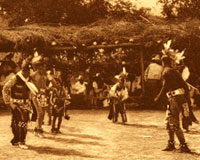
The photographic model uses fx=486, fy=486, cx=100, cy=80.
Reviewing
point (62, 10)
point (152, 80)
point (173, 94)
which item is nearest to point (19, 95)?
point (173, 94)

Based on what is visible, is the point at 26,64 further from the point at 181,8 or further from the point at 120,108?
the point at 181,8

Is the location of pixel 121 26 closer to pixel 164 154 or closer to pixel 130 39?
pixel 130 39

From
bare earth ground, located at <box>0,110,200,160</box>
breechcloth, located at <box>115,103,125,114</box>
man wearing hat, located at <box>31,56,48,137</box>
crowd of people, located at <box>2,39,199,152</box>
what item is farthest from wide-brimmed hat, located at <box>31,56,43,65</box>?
breechcloth, located at <box>115,103,125,114</box>

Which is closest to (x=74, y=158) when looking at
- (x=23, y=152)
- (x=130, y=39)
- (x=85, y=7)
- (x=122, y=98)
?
(x=23, y=152)

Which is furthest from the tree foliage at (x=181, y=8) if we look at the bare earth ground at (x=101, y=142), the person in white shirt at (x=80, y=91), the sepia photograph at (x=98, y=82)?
the bare earth ground at (x=101, y=142)

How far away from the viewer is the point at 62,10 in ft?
84.8

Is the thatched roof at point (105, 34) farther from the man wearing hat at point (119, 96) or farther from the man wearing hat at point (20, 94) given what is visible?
the man wearing hat at point (20, 94)

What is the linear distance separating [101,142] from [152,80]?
7.85m

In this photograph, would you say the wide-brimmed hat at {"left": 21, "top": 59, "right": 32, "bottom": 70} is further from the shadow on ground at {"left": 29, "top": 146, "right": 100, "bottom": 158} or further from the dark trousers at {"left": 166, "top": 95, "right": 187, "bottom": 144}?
the dark trousers at {"left": 166, "top": 95, "right": 187, "bottom": 144}

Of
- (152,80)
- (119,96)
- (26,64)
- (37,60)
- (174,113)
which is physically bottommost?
(174,113)

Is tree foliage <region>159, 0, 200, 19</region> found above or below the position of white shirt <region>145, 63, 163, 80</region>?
above

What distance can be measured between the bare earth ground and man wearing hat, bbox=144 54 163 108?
2449 mm

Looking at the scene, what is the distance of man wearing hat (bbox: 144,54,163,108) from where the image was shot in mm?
17547

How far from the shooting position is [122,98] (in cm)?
1440
